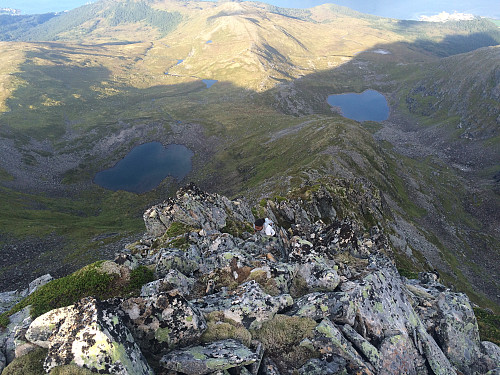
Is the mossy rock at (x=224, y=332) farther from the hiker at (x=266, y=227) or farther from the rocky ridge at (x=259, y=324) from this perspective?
the hiker at (x=266, y=227)

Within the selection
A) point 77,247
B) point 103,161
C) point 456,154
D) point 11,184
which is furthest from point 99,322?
point 456,154

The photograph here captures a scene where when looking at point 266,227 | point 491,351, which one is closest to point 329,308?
point 491,351

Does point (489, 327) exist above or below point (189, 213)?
below

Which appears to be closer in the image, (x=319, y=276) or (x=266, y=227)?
(x=319, y=276)

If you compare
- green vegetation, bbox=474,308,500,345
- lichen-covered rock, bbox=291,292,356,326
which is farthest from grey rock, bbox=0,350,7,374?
green vegetation, bbox=474,308,500,345

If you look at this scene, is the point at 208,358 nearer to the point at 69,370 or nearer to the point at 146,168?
the point at 69,370

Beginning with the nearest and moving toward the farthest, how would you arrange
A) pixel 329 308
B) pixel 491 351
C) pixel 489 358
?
1. pixel 329 308
2. pixel 489 358
3. pixel 491 351
